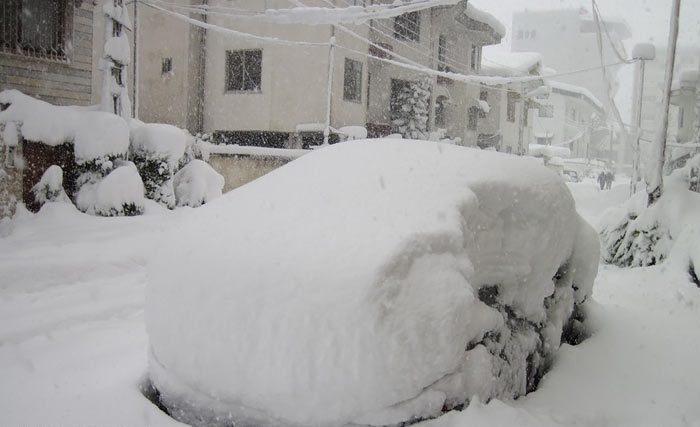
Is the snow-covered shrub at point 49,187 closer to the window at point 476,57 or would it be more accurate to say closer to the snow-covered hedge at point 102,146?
the snow-covered hedge at point 102,146

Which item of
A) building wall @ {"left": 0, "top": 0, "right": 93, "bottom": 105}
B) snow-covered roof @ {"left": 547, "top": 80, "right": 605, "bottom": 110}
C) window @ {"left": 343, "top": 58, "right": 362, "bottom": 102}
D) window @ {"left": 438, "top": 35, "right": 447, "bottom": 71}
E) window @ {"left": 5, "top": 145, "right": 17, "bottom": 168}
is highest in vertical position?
snow-covered roof @ {"left": 547, "top": 80, "right": 605, "bottom": 110}

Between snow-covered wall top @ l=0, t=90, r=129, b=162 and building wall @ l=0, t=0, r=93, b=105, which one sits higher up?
building wall @ l=0, t=0, r=93, b=105

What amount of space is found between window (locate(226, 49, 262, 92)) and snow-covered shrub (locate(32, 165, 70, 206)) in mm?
9788

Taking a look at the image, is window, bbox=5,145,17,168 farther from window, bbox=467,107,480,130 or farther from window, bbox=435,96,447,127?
window, bbox=467,107,480,130

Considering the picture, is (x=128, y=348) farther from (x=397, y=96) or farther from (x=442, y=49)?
(x=442, y=49)

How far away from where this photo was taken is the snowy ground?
268 cm

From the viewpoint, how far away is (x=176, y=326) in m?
2.47

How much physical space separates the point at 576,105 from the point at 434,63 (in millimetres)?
34851

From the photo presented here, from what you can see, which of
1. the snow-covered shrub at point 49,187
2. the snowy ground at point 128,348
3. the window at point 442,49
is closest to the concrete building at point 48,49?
the snow-covered shrub at point 49,187

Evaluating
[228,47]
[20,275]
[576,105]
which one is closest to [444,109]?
[228,47]

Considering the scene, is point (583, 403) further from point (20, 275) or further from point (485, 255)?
point (20, 275)

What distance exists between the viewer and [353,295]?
2133mm

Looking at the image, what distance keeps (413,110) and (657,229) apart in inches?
604

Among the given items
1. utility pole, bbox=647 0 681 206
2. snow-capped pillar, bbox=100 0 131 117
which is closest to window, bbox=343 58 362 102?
snow-capped pillar, bbox=100 0 131 117
